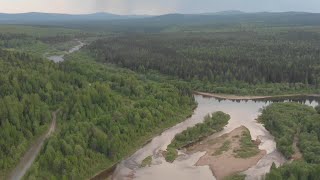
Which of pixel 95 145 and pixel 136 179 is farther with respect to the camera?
pixel 95 145

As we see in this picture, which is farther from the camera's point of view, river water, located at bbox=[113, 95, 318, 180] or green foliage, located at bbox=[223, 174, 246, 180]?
river water, located at bbox=[113, 95, 318, 180]

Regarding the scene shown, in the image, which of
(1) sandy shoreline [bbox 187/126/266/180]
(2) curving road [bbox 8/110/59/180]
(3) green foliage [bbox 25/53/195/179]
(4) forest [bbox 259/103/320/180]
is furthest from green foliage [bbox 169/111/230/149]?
(2) curving road [bbox 8/110/59/180]

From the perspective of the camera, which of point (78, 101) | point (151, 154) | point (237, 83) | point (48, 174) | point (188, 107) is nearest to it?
point (48, 174)

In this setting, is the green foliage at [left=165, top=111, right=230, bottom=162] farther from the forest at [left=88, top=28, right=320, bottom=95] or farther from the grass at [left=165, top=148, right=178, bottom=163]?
the forest at [left=88, top=28, right=320, bottom=95]

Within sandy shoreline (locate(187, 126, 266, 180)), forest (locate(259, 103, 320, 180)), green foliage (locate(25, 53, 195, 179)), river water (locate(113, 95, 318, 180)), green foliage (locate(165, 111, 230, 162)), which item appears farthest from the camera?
green foliage (locate(165, 111, 230, 162))

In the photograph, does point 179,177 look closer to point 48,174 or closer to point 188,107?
point 48,174

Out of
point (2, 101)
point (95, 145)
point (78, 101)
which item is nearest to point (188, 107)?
point (78, 101)

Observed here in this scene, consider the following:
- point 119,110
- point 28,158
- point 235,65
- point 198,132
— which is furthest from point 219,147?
point 235,65

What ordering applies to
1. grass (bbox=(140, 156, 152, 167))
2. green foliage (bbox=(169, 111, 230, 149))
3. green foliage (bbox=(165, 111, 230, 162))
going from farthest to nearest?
1. green foliage (bbox=(169, 111, 230, 149))
2. green foliage (bbox=(165, 111, 230, 162))
3. grass (bbox=(140, 156, 152, 167))
